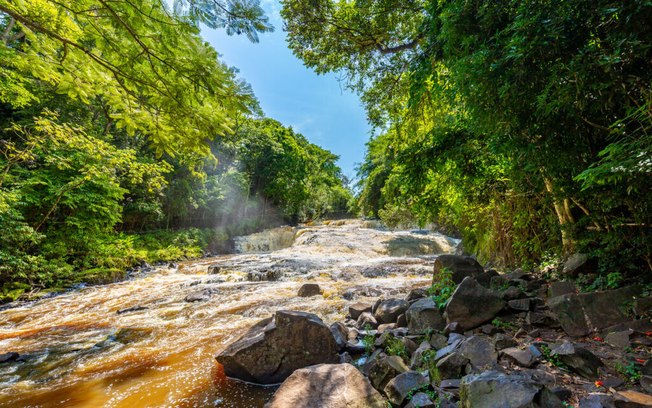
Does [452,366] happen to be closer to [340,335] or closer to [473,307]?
[473,307]

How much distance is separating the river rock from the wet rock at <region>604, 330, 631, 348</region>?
251cm

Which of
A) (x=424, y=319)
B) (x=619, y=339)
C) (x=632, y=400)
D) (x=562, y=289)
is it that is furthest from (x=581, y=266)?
(x=632, y=400)

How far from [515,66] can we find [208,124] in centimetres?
310

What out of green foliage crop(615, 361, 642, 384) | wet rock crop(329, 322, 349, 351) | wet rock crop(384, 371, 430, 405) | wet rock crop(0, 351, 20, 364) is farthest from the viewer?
wet rock crop(0, 351, 20, 364)

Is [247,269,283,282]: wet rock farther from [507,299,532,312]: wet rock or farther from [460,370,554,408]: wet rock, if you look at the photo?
[460,370,554,408]: wet rock

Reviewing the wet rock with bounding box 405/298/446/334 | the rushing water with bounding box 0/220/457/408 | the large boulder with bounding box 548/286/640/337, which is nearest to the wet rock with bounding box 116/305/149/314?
the rushing water with bounding box 0/220/457/408

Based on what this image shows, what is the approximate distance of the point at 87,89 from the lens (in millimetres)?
2738

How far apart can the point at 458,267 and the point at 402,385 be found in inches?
138

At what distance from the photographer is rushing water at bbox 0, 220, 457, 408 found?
329cm

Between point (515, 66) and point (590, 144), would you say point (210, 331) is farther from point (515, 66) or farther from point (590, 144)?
point (590, 144)

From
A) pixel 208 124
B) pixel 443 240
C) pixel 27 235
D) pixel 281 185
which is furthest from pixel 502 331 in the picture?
pixel 281 185

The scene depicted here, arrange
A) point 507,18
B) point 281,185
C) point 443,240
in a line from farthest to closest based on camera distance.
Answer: point 281,185 < point 443,240 < point 507,18

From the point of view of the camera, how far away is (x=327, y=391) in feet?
8.29

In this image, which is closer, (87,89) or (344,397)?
(344,397)
